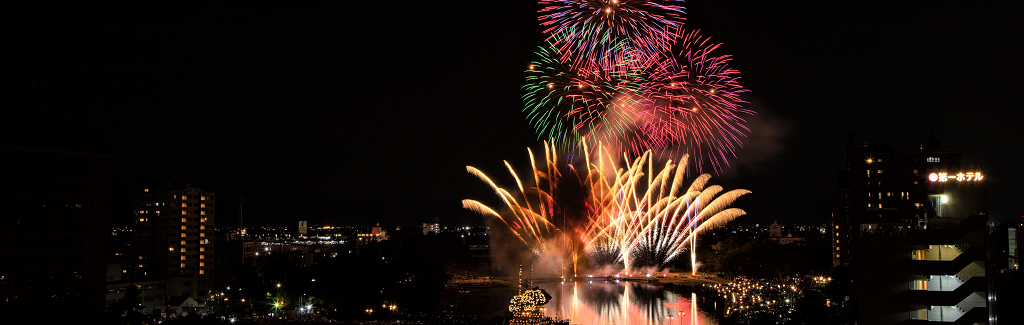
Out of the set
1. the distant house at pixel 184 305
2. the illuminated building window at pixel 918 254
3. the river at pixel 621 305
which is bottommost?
the river at pixel 621 305

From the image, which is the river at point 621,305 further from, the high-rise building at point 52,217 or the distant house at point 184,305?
the high-rise building at point 52,217

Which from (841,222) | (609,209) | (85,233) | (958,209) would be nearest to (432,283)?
(609,209)

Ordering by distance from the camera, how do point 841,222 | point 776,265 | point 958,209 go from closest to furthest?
point 958,209
point 841,222
point 776,265

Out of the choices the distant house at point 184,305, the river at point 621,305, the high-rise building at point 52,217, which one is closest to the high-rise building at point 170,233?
the distant house at point 184,305

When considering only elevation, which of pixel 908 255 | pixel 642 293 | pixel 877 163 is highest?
pixel 877 163

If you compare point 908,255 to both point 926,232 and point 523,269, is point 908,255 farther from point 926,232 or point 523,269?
point 523,269

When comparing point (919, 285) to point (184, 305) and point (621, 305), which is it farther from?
point (184, 305)

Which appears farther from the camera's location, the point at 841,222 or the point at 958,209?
the point at 841,222

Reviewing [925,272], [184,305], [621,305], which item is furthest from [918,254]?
[184,305]
